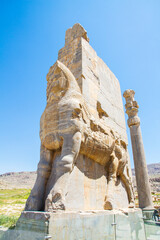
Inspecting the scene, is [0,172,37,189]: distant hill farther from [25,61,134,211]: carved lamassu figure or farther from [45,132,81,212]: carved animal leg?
[45,132,81,212]: carved animal leg

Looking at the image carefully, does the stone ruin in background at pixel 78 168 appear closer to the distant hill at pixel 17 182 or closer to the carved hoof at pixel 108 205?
the carved hoof at pixel 108 205

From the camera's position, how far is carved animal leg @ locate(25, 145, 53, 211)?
8.80 ft

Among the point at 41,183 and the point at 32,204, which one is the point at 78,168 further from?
the point at 32,204

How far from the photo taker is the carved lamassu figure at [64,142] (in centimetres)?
265

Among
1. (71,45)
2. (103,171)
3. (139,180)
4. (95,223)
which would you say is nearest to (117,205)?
(103,171)

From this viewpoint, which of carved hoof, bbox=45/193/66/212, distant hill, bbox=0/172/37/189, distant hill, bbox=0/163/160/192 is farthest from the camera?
distant hill, bbox=0/172/37/189

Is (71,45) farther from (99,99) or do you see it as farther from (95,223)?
(95,223)

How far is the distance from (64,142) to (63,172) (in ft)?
1.58

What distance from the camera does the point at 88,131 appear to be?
130 inches

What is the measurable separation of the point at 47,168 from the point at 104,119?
2088 millimetres

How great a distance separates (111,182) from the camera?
374cm

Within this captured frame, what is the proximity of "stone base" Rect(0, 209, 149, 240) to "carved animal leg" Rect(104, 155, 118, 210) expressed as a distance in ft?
1.03

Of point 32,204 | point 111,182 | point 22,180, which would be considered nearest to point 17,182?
point 22,180

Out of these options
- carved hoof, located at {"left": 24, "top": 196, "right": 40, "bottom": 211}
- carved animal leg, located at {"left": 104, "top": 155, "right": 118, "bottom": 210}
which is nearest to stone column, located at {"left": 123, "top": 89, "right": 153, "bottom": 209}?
carved animal leg, located at {"left": 104, "top": 155, "right": 118, "bottom": 210}
